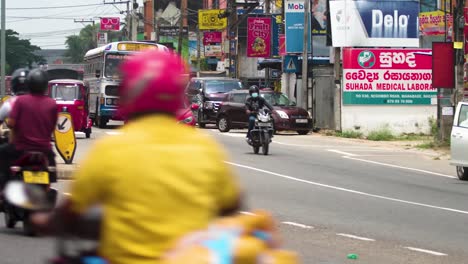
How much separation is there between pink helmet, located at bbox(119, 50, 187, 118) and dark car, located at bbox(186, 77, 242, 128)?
36.1 m

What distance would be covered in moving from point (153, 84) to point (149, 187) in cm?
42

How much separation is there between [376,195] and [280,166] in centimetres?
Result: 570

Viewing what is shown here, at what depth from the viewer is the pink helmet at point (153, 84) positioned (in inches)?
159

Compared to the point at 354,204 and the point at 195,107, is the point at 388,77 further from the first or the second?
the point at 354,204

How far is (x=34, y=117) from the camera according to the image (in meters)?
11.3

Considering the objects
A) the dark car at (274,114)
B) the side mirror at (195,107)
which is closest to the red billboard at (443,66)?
the dark car at (274,114)

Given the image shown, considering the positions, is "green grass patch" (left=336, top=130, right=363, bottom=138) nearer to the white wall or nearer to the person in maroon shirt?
the white wall

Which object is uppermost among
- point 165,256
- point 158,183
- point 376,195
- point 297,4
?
point 297,4

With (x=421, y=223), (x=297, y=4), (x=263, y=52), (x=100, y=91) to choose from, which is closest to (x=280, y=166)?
(x=421, y=223)

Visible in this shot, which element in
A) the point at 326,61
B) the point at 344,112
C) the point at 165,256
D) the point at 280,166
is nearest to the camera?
the point at 165,256

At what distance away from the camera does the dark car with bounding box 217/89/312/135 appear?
1479 inches

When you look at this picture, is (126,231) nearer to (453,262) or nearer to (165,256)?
(165,256)

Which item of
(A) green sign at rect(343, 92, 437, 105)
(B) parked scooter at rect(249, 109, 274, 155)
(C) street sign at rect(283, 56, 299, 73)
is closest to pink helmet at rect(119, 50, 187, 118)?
(B) parked scooter at rect(249, 109, 274, 155)

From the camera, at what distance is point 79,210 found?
420 cm
